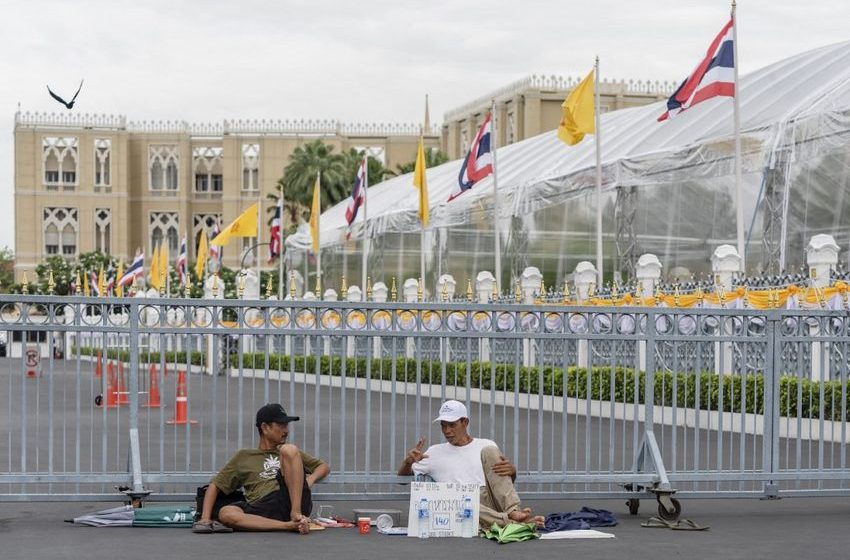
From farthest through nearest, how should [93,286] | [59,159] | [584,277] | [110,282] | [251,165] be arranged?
[251,165]
[59,159]
[93,286]
[110,282]
[584,277]

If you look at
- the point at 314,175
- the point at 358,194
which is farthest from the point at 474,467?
the point at 314,175

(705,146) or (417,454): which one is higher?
(705,146)

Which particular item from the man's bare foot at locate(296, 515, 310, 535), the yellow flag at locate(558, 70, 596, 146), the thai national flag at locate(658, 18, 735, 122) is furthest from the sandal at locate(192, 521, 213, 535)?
the yellow flag at locate(558, 70, 596, 146)

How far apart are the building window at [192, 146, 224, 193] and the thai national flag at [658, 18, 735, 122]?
264 feet

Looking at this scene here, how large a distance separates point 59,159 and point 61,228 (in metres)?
4.82

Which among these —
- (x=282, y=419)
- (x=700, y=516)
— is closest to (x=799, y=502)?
(x=700, y=516)

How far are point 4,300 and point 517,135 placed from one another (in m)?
74.0

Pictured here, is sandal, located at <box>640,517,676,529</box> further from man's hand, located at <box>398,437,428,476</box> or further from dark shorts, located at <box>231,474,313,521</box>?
dark shorts, located at <box>231,474,313,521</box>

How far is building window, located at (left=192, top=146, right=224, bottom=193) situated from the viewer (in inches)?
3969

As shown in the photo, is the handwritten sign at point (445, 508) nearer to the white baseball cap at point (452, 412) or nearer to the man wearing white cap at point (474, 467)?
the man wearing white cap at point (474, 467)

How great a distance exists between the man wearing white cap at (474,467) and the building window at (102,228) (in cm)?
9044

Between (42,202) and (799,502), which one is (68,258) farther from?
(799,502)

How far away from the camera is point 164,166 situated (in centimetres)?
10062

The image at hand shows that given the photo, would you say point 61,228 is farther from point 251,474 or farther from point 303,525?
point 303,525
